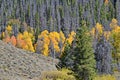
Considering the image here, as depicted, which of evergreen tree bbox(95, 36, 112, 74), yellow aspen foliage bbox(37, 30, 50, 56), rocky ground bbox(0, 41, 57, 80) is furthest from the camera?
yellow aspen foliage bbox(37, 30, 50, 56)

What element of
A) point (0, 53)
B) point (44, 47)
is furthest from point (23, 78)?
point (44, 47)

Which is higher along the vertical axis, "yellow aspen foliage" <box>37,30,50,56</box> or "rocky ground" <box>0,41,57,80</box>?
"rocky ground" <box>0,41,57,80</box>

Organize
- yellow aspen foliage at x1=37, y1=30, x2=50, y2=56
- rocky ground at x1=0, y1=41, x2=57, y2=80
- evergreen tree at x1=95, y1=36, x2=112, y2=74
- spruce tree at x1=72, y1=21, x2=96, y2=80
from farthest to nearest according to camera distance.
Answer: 1. yellow aspen foliage at x1=37, y1=30, x2=50, y2=56
2. evergreen tree at x1=95, y1=36, x2=112, y2=74
3. spruce tree at x1=72, y1=21, x2=96, y2=80
4. rocky ground at x1=0, y1=41, x2=57, y2=80

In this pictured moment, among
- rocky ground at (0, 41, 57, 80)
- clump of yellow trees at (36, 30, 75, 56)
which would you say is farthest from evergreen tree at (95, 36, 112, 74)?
rocky ground at (0, 41, 57, 80)

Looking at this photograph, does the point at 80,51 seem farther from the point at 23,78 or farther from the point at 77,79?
the point at 23,78

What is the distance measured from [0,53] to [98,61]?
65.6 metres

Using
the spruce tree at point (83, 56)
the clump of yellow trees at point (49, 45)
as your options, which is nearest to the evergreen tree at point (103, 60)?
the clump of yellow trees at point (49, 45)

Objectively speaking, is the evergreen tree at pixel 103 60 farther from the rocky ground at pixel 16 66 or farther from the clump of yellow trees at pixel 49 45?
the rocky ground at pixel 16 66

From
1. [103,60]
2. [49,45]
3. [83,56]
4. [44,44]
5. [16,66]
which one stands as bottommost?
[49,45]

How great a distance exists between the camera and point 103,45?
136m

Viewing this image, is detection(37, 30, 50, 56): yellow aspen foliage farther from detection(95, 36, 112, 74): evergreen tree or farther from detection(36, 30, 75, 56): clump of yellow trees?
detection(95, 36, 112, 74): evergreen tree

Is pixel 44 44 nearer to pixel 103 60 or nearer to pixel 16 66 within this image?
pixel 103 60

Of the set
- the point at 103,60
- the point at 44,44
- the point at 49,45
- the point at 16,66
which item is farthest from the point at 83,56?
the point at 49,45

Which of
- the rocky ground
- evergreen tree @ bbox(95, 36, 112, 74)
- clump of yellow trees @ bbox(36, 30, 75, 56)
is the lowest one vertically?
clump of yellow trees @ bbox(36, 30, 75, 56)
